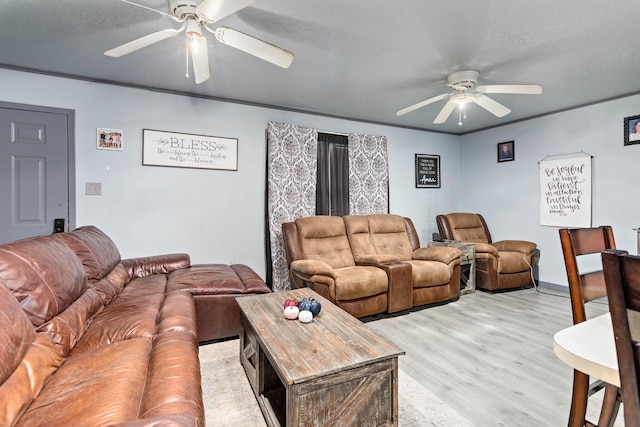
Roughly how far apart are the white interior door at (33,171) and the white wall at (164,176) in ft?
0.36

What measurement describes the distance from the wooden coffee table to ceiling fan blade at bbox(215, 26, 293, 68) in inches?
66.4

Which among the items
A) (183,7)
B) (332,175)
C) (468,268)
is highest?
(183,7)

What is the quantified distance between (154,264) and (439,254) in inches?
123

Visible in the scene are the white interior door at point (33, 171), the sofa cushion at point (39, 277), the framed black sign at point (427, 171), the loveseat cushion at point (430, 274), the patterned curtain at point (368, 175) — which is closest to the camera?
the sofa cushion at point (39, 277)

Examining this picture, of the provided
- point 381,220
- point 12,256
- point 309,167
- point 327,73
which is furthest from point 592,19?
point 12,256

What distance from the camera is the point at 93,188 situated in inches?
122

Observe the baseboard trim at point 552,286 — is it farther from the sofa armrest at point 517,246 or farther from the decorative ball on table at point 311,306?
the decorative ball on table at point 311,306

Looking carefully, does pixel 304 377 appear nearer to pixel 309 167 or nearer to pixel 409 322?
pixel 409 322

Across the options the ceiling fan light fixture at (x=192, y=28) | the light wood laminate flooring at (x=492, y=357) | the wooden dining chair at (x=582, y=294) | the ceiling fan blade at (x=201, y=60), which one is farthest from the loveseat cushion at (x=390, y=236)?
the ceiling fan light fixture at (x=192, y=28)

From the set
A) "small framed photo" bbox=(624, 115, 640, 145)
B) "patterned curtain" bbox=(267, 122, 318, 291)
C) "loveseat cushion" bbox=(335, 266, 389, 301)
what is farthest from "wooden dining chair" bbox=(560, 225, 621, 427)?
"small framed photo" bbox=(624, 115, 640, 145)

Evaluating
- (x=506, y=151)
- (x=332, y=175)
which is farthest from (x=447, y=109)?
(x=506, y=151)

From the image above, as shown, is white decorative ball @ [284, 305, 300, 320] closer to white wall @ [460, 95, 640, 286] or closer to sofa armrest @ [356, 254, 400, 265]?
sofa armrest @ [356, 254, 400, 265]

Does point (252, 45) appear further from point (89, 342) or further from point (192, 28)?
point (89, 342)

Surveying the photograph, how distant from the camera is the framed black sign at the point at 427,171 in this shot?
202 inches
